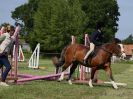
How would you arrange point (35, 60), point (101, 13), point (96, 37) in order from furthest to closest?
point (101, 13) < point (35, 60) < point (96, 37)

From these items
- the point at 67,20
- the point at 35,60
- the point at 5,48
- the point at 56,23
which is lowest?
the point at 35,60

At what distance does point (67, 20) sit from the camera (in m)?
85.9

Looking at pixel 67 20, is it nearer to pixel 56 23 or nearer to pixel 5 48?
pixel 56 23

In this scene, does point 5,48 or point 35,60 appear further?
point 35,60

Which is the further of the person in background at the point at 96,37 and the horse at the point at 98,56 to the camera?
the horse at the point at 98,56

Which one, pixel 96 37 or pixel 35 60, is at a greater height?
pixel 96 37

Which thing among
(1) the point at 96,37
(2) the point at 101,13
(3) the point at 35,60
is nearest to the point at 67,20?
(2) the point at 101,13

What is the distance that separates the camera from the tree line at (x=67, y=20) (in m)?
83.6

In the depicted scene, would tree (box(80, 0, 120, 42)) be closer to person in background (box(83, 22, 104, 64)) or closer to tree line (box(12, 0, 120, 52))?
Result: tree line (box(12, 0, 120, 52))

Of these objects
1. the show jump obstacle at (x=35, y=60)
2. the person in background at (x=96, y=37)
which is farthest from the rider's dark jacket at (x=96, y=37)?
the show jump obstacle at (x=35, y=60)

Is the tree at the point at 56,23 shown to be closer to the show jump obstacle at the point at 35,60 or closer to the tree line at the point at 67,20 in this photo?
the tree line at the point at 67,20

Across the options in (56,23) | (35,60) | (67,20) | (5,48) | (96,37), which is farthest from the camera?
(67,20)

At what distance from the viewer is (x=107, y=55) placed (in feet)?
56.6

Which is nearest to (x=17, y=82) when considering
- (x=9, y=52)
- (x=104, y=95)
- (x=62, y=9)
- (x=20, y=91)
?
(x=9, y=52)
